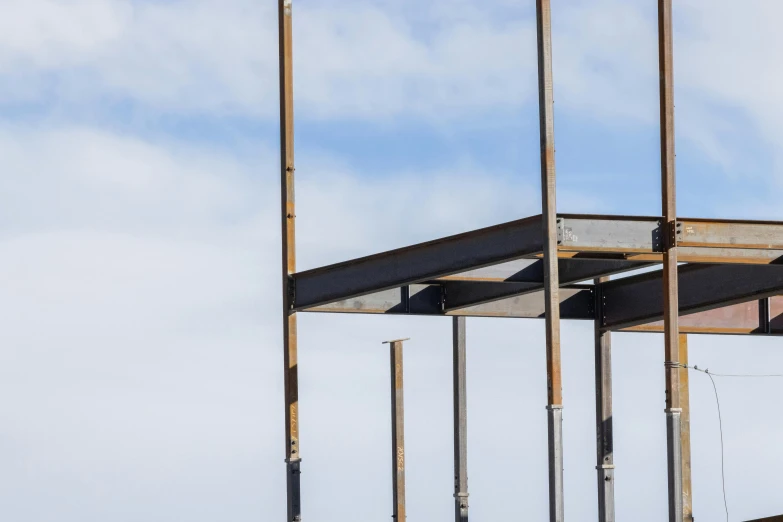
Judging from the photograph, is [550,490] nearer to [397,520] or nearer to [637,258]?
[637,258]

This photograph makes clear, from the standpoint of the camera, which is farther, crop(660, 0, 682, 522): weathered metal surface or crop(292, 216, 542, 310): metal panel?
crop(292, 216, 542, 310): metal panel

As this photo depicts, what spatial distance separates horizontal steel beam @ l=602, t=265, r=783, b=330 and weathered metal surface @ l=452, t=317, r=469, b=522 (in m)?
3.27

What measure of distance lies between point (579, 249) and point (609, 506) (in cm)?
775

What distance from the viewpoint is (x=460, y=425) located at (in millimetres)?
27188

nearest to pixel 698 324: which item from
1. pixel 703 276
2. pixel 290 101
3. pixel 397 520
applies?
pixel 703 276

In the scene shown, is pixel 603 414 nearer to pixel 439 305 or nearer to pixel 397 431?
pixel 439 305

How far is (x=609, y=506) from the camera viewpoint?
24.5 meters

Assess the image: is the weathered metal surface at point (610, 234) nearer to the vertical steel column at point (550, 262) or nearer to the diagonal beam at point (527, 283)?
the vertical steel column at point (550, 262)

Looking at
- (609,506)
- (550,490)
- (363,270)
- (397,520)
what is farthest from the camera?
(397,520)

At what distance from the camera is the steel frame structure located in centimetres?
1784

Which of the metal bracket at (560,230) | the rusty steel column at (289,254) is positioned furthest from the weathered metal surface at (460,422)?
the metal bracket at (560,230)

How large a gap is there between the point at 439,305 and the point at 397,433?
10.7 ft

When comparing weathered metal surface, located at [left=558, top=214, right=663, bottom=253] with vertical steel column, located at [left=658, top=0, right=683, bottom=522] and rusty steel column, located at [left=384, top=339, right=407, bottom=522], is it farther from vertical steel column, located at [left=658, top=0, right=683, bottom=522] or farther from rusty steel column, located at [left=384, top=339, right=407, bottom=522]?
rusty steel column, located at [left=384, top=339, right=407, bottom=522]

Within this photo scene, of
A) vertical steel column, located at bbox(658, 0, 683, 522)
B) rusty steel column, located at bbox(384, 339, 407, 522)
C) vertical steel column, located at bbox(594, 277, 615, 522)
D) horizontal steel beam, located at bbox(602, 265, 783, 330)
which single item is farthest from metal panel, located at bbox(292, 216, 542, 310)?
vertical steel column, located at bbox(594, 277, 615, 522)
